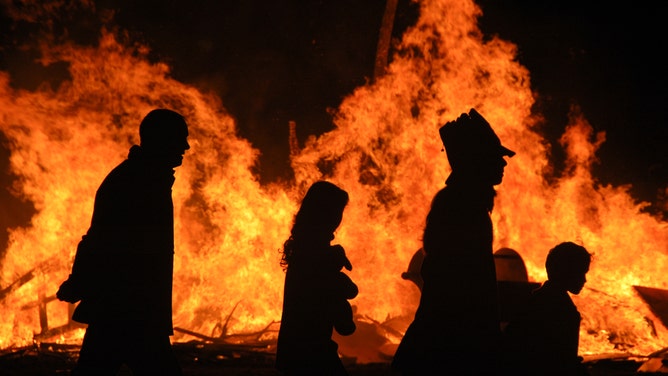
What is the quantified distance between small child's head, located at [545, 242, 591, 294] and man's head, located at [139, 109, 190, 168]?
9.06 ft

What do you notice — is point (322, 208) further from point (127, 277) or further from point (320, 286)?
point (127, 277)

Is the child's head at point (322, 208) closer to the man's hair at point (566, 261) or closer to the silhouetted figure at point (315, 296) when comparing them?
the silhouetted figure at point (315, 296)

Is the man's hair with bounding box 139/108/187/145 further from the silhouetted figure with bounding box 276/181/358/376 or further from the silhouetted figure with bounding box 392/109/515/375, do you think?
the silhouetted figure with bounding box 392/109/515/375

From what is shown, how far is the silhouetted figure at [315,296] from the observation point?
12.2 ft

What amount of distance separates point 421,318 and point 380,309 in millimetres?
7132

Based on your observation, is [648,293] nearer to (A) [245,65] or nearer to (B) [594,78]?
(B) [594,78]

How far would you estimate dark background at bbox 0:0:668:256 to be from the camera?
12.6m

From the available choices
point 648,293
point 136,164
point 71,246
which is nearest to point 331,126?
point 71,246

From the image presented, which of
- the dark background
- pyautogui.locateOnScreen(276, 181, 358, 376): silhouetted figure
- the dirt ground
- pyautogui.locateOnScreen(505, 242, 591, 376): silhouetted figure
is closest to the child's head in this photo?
pyautogui.locateOnScreen(276, 181, 358, 376): silhouetted figure

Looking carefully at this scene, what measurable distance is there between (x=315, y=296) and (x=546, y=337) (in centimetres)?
155

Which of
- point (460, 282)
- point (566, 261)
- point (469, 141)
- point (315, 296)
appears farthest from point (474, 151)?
point (315, 296)

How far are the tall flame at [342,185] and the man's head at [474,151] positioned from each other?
22.0ft

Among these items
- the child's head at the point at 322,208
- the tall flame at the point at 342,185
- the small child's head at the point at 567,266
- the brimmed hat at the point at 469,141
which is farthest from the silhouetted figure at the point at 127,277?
the tall flame at the point at 342,185

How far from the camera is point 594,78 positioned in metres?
13.4
